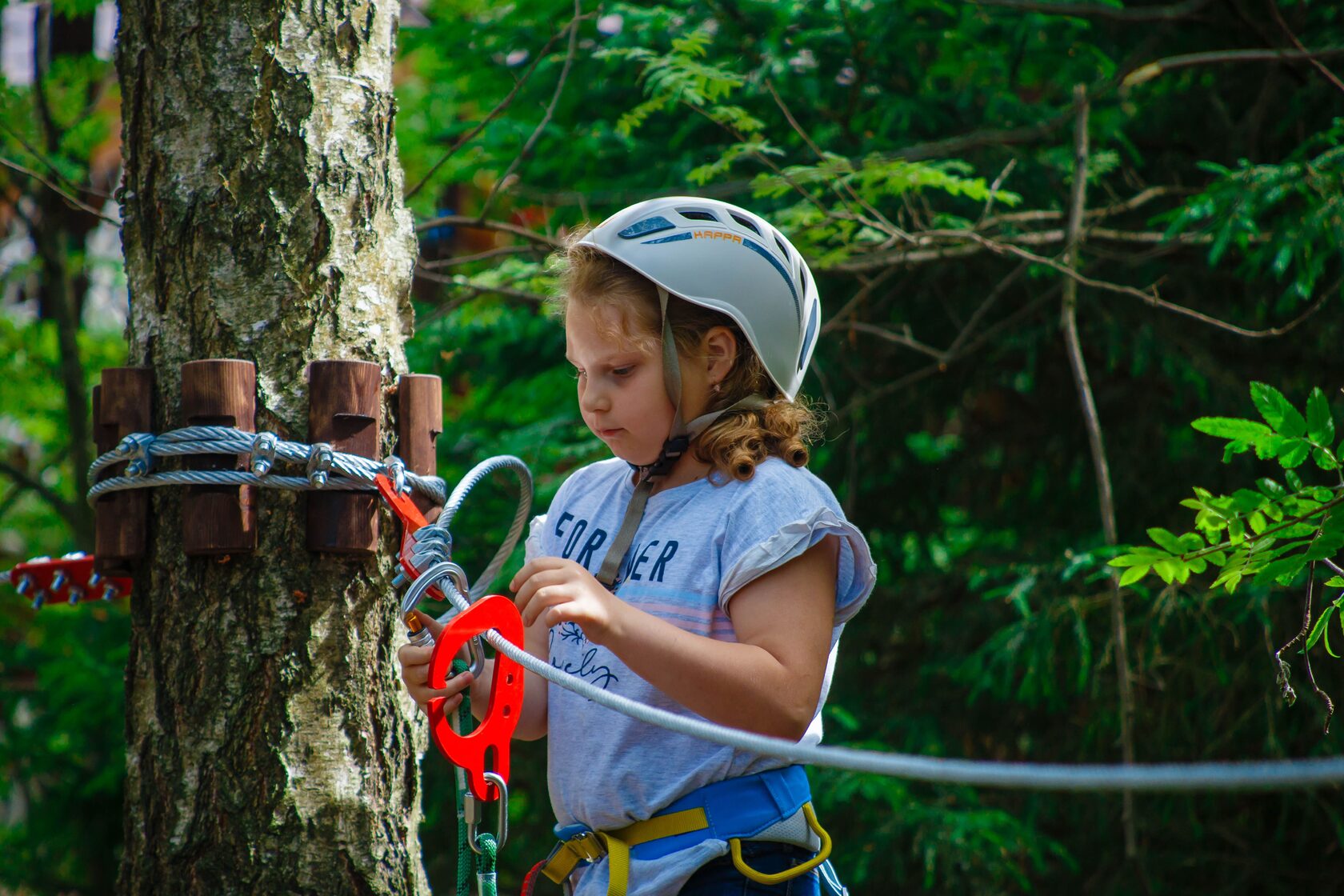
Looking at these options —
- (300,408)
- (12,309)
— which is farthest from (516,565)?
(12,309)

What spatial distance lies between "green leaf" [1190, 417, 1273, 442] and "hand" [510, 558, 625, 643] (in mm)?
1089

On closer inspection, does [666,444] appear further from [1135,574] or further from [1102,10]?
[1102,10]

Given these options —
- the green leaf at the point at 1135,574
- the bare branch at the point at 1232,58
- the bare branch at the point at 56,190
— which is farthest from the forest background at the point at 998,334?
the green leaf at the point at 1135,574

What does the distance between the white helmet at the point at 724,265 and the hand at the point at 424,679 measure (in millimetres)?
727

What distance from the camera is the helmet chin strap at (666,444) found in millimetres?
2012

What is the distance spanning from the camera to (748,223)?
2.21 m

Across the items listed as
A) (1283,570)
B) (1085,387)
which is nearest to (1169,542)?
(1283,570)

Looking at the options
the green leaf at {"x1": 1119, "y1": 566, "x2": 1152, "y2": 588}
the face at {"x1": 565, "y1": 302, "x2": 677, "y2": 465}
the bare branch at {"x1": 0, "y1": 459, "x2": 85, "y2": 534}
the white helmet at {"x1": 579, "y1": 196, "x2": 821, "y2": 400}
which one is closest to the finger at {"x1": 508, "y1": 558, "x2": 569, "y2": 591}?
the face at {"x1": 565, "y1": 302, "x2": 677, "y2": 465}

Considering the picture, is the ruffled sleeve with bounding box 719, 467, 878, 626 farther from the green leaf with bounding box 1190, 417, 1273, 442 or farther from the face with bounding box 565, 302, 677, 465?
the green leaf with bounding box 1190, 417, 1273, 442

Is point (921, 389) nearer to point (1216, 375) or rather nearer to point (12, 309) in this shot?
point (1216, 375)

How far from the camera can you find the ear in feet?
6.82

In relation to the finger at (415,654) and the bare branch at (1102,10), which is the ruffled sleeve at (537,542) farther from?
the bare branch at (1102,10)

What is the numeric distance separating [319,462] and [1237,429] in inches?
63.6

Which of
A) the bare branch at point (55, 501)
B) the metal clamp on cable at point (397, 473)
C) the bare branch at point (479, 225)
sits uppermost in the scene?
the bare branch at point (479, 225)
